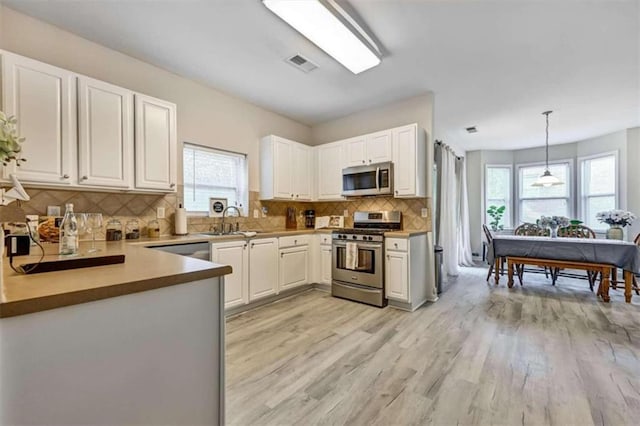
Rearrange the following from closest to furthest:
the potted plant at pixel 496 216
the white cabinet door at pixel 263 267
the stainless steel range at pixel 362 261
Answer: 1. the white cabinet door at pixel 263 267
2. the stainless steel range at pixel 362 261
3. the potted plant at pixel 496 216

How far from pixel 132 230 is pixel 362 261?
2.61m

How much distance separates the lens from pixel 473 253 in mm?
6812

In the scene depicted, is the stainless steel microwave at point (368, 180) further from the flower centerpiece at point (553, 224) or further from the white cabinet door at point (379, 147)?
the flower centerpiece at point (553, 224)

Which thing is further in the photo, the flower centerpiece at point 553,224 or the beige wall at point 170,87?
the flower centerpiece at point 553,224

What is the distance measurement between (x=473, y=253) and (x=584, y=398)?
547cm

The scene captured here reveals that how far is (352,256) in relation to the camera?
3.63 metres

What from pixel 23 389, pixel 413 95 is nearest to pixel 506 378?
pixel 23 389

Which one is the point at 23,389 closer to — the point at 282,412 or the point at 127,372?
the point at 127,372

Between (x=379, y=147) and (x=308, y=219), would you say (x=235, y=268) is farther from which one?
(x=379, y=147)

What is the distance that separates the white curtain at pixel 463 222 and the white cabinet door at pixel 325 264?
11.9 ft

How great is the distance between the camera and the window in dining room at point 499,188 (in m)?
6.69

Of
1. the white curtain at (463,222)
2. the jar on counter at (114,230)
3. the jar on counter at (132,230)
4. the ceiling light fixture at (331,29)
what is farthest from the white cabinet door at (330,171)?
the white curtain at (463,222)

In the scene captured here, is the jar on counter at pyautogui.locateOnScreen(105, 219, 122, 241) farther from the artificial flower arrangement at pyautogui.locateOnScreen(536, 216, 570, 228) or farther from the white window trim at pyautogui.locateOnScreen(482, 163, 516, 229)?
the white window trim at pyautogui.locateOnScreen(482, 163, 516, 229)

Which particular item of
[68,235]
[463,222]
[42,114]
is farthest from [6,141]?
Answer: [463,222]
